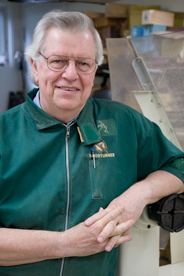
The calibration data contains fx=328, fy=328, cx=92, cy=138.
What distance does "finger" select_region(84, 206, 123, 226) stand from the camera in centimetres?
109

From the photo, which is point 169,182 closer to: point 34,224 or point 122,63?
point 34,224

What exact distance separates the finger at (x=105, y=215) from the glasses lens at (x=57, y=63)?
519 mm

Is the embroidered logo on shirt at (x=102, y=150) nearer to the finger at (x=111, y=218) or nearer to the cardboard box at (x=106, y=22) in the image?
the finger at (x=111, y=218)

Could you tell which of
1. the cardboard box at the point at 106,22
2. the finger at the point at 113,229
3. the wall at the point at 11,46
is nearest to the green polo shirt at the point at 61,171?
the finger at the point at 113,229

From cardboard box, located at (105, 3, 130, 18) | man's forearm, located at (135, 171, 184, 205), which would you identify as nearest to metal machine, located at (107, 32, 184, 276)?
man's forearm, located at (135, 171, 184, 205)

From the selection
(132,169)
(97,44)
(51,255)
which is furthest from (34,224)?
(97,44)

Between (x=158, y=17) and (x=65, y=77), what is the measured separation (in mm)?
2416

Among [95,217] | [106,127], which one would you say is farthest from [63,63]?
[95,217]

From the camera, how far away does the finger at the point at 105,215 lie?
3.57 ft

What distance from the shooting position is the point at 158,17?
3.22 meters

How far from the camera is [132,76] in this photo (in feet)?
5.27

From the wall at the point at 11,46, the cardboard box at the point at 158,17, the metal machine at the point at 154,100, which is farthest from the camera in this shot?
the wall at the point at 11,46

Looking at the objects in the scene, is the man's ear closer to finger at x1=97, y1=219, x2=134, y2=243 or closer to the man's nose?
the man's nose

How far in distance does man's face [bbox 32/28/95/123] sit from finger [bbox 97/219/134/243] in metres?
0.43
